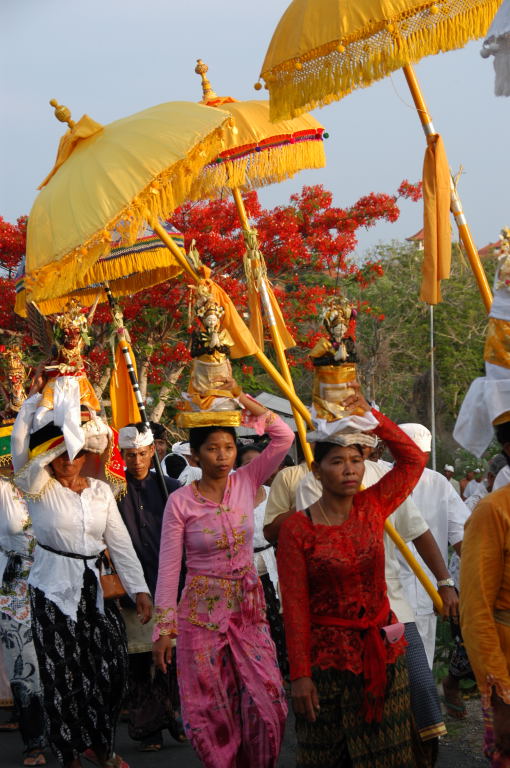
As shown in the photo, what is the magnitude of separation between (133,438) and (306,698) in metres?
3.85

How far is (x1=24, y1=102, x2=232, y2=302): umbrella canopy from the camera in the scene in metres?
6.18

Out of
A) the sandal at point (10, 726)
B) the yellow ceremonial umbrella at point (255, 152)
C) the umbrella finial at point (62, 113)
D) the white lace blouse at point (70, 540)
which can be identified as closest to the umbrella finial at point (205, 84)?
the yellow ceremonial umbrella at point (255, 152)

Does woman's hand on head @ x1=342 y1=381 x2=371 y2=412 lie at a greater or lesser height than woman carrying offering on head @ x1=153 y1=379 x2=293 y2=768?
greater

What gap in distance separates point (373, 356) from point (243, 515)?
27.6 meters

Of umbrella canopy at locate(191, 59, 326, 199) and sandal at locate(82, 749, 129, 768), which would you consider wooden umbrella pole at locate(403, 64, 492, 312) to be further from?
sandal at locate(82, 749, 129, 768)

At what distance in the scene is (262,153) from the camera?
8109mm

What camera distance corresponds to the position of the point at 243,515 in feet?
19.3

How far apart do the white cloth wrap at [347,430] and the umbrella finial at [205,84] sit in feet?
14.1

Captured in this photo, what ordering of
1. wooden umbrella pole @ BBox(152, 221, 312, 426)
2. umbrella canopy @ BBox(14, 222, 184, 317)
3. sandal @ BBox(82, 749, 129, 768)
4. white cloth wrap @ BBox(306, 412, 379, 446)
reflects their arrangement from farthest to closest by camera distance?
umbrella canopy @ BBox(14, 222, 184, 317) → sandal @ BBox(82, 749, 129, 768) → wooden umbrella pole @ BBox(152, 221, 312, 426) → white cloth wrap @ BBox(306, 412, 379, 446)

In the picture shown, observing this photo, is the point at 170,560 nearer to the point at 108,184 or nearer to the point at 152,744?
the point at 108,184

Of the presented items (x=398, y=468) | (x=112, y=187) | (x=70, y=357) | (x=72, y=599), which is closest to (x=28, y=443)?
(x=70, y=357)

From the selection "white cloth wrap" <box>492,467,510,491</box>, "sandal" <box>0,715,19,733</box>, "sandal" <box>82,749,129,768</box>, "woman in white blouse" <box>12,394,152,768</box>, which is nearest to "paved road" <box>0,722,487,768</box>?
"sandal" <box>0,715,19,733</box>

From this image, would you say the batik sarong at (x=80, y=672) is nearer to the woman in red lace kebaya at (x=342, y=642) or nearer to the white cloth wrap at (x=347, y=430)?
the woman in red lace kebaya at (x=342, y=642)

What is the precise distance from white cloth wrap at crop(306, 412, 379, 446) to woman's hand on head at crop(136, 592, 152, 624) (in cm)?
236
